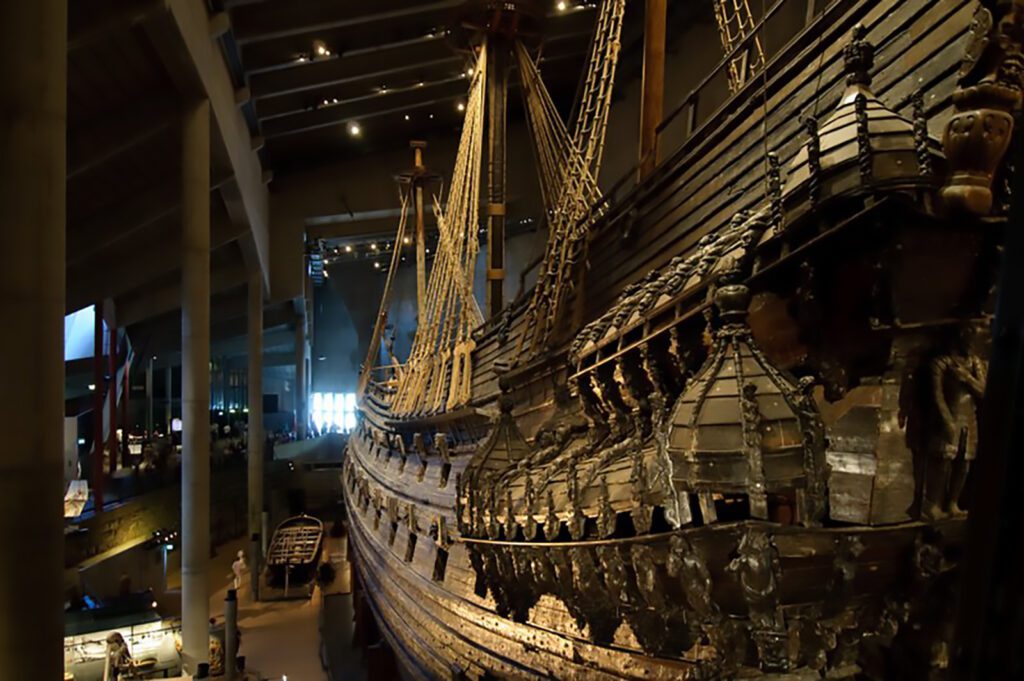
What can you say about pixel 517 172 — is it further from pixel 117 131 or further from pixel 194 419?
pixel 194 419

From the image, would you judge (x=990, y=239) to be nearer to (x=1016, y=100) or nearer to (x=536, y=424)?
(x=1016, y=100)

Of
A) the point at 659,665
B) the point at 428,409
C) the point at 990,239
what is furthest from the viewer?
the point at 428,409

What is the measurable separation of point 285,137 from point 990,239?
1527 cm

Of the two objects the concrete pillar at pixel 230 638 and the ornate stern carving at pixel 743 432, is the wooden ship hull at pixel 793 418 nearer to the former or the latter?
the ornate stern carving at pixel 743 432

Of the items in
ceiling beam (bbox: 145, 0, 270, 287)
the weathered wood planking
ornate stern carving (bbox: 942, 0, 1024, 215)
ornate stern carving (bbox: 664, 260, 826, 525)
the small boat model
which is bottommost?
the small boat model

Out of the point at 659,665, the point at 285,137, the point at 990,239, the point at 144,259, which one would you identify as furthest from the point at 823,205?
the point at 285,137

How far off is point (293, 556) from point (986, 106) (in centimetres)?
1226

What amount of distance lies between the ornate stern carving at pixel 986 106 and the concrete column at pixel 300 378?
799 inches

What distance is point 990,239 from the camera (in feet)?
7.22

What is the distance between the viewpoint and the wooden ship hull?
2182 millimetres

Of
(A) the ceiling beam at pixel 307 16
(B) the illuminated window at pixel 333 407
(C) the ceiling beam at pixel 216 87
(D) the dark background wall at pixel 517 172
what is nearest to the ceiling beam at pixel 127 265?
(C) the ceiling beam at pixel 216 87

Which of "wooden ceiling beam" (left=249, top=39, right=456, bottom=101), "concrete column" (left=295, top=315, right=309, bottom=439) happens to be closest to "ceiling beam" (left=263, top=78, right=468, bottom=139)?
"wooden ceiling beam" (left=249, top=39, right=456, bottom=101)

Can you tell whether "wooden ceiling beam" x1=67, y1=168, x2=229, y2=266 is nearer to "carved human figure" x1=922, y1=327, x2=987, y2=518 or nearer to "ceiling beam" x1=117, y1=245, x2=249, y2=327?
"ceiling beam" x1=117, y1=245, x2=249, y2=327

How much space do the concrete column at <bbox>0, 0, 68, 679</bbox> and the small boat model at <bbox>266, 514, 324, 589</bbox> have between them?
8.90 metres
